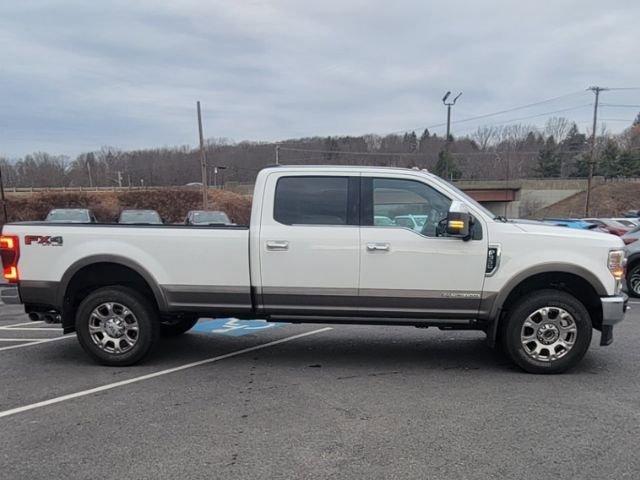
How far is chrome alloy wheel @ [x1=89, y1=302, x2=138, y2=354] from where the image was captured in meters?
5.49

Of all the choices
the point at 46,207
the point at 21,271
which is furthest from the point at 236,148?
the point at 21,271

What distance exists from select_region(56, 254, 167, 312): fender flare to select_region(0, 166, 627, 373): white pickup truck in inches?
0.5

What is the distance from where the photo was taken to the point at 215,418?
13.5 ft

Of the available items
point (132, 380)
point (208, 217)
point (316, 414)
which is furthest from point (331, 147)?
point (316, 414)

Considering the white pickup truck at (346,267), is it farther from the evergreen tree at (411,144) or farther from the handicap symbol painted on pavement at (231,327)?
the evergreen tree at (411,144)

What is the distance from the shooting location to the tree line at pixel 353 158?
279 feet

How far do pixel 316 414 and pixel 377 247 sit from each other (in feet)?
5.79

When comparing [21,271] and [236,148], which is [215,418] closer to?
[21,271]

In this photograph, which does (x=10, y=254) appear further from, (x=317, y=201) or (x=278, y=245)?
(x=317, y=201)

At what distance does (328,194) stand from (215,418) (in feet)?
8.13

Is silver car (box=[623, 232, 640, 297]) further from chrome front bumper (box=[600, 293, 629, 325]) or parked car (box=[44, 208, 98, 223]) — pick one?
parked car (box=[44, 208, 98, 223])

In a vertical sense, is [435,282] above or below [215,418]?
above

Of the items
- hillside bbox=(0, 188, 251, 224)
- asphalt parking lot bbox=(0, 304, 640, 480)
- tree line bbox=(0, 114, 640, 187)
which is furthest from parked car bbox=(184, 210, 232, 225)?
tree line bbox=(0, 114, 640, 187)

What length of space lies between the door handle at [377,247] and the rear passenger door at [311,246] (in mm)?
140
